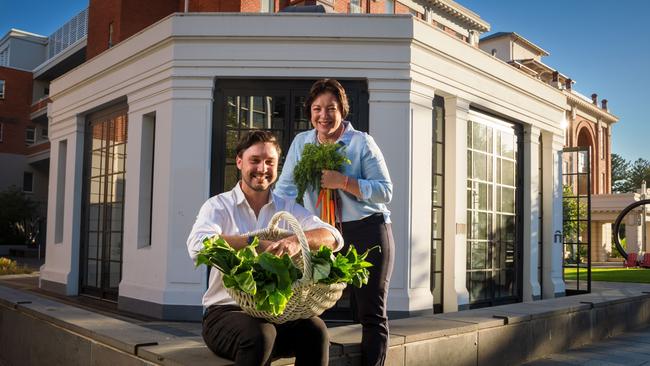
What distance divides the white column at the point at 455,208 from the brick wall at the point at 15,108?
39.1m

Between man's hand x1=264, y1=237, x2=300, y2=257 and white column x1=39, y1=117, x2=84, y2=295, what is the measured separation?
917 centimetres

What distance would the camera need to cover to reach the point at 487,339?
5332 millimetres

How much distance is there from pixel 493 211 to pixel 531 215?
46.0 inches

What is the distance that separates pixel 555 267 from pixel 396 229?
16.8 ft

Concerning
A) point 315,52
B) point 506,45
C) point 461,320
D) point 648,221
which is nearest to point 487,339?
point 461,320

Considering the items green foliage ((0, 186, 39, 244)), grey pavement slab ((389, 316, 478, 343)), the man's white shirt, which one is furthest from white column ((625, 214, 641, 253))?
the man's white shirt

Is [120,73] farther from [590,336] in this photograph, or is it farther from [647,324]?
[647,324]

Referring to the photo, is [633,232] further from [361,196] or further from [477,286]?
[361,196]

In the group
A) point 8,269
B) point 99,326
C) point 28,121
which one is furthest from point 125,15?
point 28,121

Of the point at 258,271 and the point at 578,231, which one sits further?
the point at 578,231

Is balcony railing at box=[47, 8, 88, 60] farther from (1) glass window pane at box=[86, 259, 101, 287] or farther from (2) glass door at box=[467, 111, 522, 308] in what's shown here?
(2) glass door at box=[467, 111, 522, 308]

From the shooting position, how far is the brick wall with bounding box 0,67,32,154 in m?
40.5

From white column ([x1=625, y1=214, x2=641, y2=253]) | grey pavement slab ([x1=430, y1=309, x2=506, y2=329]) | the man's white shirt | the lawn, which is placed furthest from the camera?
white column ([x1=625, y1=214, x2=641, y2=253])

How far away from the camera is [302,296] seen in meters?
2.71
